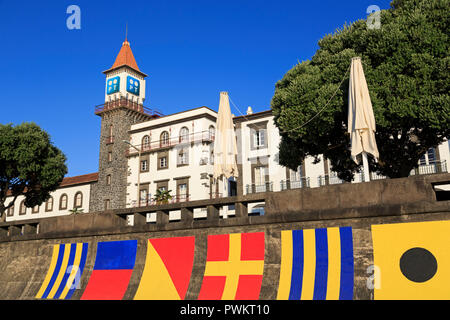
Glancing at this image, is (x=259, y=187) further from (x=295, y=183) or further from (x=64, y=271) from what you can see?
(x=64, y=271)

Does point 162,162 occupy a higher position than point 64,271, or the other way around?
point 162,162

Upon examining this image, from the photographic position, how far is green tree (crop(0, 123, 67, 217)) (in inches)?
1211

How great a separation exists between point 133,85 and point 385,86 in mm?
39066

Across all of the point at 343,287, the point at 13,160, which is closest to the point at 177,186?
the point at 13,160

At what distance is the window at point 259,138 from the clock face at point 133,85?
1903 cm

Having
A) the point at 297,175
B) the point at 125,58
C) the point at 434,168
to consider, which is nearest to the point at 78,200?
the point at 125,58

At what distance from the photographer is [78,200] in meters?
50.1

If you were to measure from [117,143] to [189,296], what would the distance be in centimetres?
3706

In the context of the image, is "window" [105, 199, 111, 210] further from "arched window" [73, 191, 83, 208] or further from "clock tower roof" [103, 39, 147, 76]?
"clock tower roof" [103, 39, 147, 76]

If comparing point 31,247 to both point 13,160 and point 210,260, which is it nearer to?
point 210,260

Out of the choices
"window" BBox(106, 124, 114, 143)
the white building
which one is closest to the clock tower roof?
"window" BBox(106, 124, 114, 143)

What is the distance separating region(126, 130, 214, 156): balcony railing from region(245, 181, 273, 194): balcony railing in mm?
6613

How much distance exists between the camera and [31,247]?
18594 millimetres

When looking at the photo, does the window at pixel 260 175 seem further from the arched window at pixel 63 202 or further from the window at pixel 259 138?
the arched window at pixel 63 202
